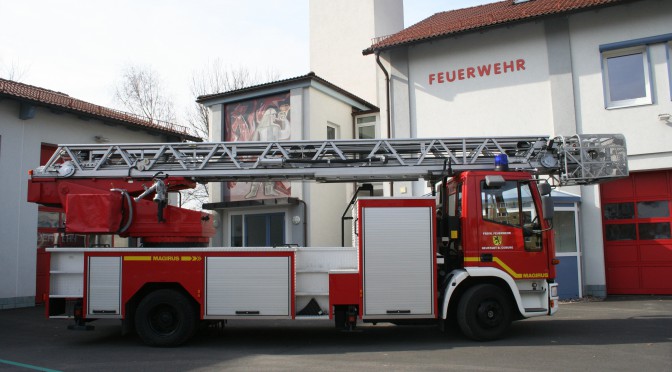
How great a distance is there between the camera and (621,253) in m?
14.2

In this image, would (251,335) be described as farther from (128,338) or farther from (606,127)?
(606,127)

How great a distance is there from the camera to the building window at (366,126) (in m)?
20.3

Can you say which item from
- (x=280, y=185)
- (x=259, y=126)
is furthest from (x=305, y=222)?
(x=259, y=126)

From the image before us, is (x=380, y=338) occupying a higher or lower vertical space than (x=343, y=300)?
lower

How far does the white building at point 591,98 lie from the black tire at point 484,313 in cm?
633

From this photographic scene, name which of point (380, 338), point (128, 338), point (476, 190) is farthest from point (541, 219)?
point (128, 338)

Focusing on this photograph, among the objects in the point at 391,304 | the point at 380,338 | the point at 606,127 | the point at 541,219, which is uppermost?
the point at 606,127

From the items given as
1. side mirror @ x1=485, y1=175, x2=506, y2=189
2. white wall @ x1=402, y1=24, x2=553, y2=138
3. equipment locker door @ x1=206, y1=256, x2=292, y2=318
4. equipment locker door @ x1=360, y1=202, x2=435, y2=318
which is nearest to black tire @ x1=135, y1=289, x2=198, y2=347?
equipment locker door @ x1=206, y1=256, x2=292, y2=318

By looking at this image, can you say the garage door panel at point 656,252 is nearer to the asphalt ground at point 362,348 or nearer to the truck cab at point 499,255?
the asphalt ground at point 362,348

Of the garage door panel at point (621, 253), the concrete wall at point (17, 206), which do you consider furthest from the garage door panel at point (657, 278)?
the concrete wall at point (17, 206)

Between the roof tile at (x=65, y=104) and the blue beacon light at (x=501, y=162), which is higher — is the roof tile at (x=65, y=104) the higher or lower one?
the higher one

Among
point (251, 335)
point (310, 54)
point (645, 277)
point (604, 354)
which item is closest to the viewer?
point (604, 354)

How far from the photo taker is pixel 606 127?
46.2 feet

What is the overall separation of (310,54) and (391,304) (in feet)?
65.9
